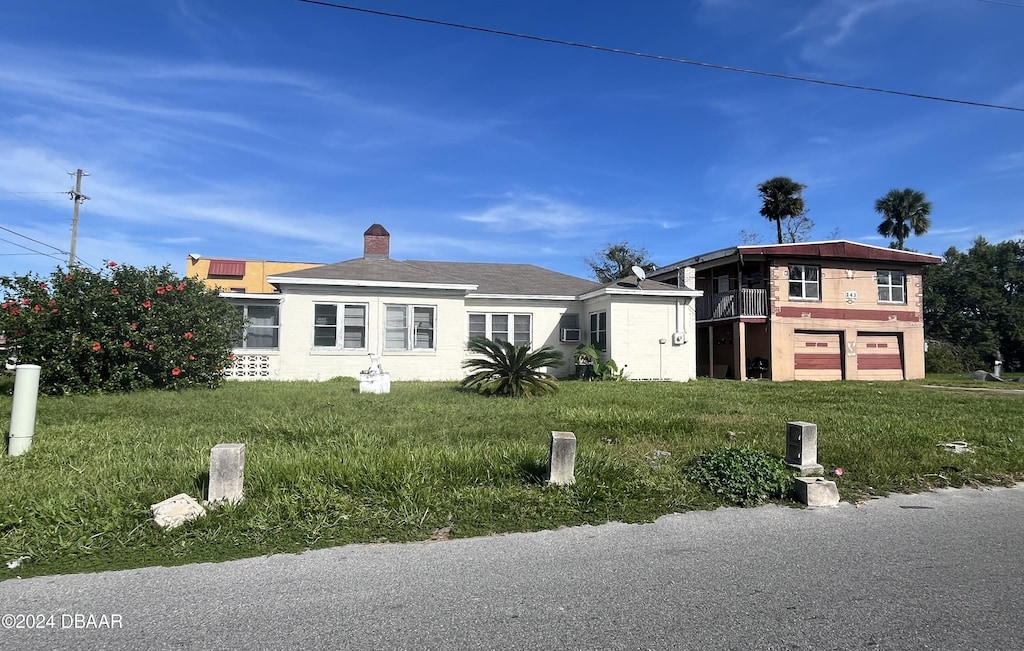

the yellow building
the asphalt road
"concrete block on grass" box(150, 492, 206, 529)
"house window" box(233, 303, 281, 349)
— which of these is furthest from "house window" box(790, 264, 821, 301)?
the yellow building

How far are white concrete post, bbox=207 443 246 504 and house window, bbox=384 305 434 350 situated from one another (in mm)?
13675

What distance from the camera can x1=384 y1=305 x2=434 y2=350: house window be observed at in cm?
1839

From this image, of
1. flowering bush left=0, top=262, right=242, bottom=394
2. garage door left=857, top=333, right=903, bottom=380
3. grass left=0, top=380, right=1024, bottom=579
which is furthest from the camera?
garage door left=857, top=333, right=903, bottom=380

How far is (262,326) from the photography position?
17891 millimetres

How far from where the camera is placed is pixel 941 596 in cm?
337

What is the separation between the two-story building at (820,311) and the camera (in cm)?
2362

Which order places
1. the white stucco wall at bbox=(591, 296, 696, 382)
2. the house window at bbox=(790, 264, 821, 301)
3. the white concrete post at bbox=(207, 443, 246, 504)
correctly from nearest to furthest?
1. the white concrete post at bbox=(207, 443, 246, 504)
2. the white stucco wall at bbox=(591, 296, 696, 382)
3. the house window at bbox=(790, 264, 821, 301)

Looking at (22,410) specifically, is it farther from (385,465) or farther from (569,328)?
(569,328)

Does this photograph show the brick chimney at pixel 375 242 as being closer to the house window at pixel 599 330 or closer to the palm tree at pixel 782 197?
the house window at pixel 599 330

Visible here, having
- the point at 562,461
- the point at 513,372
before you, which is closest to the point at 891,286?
the point at 513,372

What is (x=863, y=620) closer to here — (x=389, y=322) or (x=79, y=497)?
(x=79, y=497)

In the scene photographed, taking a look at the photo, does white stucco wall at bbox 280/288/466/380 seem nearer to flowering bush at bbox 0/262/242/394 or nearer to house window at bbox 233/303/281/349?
house window at bbox 233/303/281/349

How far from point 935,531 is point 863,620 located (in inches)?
80.3

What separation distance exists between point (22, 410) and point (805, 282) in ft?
81.2
